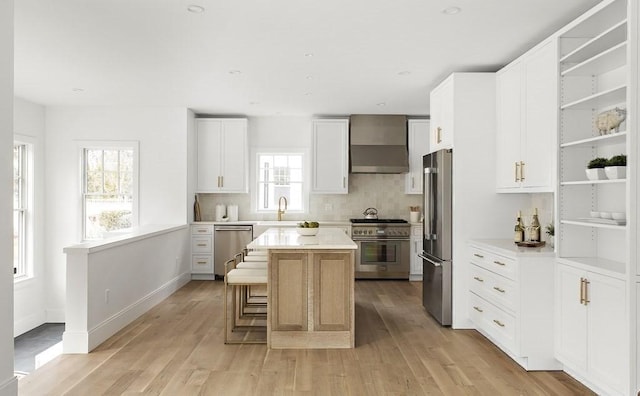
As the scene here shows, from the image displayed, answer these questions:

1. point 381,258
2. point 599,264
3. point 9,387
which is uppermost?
point 599,264

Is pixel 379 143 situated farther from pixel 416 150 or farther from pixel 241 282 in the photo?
pixel 241 282

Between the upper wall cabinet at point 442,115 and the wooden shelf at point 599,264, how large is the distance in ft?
5.77

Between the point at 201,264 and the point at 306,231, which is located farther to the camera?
the point at 201,264

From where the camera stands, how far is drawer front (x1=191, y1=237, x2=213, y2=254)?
721 cm

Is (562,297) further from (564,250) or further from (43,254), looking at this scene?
(43,254)

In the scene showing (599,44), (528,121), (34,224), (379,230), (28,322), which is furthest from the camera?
(379,230)

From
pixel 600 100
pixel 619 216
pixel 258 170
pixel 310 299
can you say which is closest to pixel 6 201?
pixel 310 299

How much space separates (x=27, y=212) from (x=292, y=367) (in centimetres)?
498

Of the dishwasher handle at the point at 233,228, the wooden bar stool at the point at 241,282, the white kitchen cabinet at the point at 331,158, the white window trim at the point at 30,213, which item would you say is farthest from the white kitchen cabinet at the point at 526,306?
the white window trim at the point at 30,213

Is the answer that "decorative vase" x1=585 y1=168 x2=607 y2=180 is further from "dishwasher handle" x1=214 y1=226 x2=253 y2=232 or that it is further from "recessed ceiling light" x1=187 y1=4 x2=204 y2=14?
"dishwasher handle" x1=214 y1=226 x2=253 y2=232

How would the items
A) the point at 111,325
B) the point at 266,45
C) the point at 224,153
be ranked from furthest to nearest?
the point at 224,153 → the point at 111,325 → the point at 266,45

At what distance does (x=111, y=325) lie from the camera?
4.39 metres

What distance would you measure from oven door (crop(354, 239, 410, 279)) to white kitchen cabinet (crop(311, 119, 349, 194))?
1015 millimetres

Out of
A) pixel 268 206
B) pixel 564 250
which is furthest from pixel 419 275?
pixel 564 250
